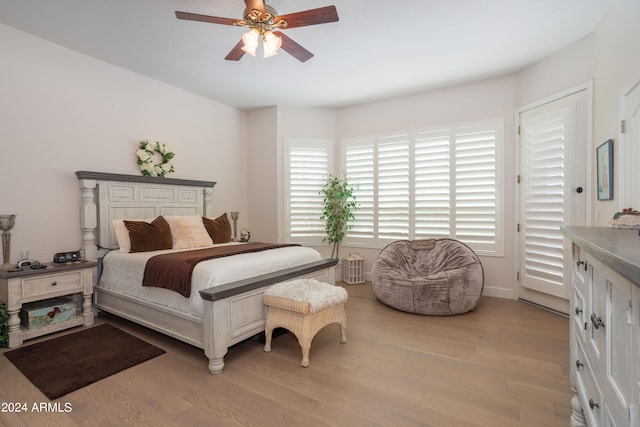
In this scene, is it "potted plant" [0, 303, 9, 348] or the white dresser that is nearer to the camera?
the white dresser

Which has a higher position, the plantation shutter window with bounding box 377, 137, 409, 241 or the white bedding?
the plantation shutter window with bounding box 377, 137, 409, 241

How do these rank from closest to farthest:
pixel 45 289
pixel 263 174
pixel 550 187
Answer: pixel 45 289
pixel 550 187
pixel 263 174

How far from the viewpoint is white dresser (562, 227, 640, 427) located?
741 millimetres

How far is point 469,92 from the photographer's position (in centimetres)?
421

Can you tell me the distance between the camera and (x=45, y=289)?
9.39 feet

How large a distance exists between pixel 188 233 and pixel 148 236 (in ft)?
1.39

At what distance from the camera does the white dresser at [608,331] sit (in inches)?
29.2

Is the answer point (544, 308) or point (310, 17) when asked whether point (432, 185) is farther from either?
point (310, 17)

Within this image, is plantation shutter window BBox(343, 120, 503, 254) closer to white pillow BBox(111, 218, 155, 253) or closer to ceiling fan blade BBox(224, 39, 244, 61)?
ceiling fan blade BBox(224, 39, 244, 61)

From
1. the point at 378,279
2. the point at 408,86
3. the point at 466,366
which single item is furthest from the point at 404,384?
the point at 408,86

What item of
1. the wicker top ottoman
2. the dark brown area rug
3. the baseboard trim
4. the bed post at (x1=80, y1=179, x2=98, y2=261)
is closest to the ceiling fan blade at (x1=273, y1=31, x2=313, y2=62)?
the wicker top ottoman

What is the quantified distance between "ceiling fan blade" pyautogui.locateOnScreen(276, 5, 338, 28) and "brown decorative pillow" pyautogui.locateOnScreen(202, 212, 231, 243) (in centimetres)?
262

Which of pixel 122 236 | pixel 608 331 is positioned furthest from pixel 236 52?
pixel 608 331

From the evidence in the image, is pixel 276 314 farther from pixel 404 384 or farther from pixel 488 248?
pixel 488 248
